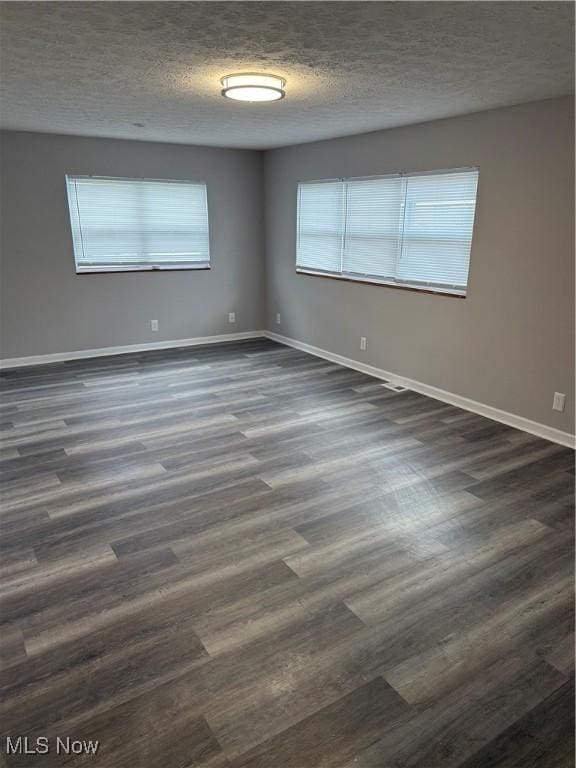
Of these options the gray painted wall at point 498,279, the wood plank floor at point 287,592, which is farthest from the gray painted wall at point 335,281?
the wood plank floor at point 287,592

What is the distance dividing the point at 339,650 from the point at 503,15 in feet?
8.11

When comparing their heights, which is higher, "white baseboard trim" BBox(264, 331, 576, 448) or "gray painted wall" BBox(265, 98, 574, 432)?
"gray painted wall" BBox(265, 98, 574, 432)

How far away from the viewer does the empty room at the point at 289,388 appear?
5.75 feet

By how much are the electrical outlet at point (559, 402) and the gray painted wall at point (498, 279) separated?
37 millimetres

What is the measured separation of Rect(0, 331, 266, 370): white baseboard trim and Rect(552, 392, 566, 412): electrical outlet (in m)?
4.05

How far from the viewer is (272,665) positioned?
186cm

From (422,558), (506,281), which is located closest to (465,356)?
(506,281)

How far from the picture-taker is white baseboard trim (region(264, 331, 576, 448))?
3.71 metres

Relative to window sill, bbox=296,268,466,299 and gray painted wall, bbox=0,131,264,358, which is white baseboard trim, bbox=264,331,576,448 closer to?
window sill, bbox=296,268,466,299

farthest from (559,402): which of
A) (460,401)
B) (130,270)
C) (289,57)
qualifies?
(130,270)

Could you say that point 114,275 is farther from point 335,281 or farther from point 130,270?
point 335,281

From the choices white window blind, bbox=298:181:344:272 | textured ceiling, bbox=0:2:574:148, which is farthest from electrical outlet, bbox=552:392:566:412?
white window blind, bbox=298:181:344:272
